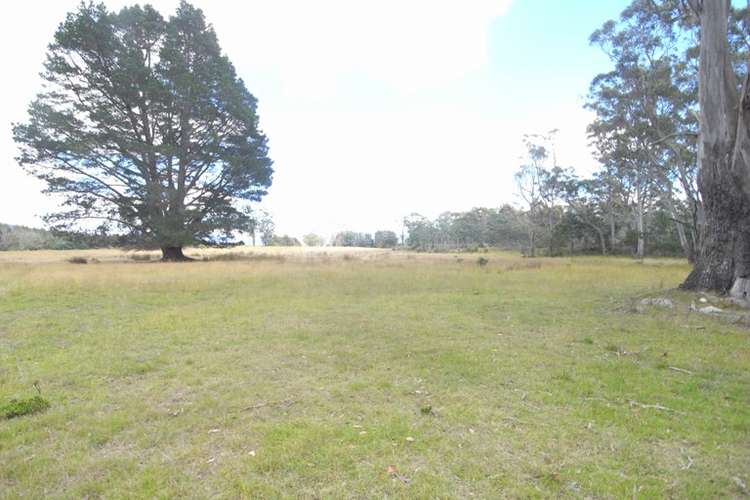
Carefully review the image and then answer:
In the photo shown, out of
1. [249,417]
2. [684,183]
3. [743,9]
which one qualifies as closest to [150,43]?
[249,417]

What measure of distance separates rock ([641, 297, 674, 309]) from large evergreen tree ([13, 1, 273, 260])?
23.5 m

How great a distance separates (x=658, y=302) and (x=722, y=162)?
396 cm

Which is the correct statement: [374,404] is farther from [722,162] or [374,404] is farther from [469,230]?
[469,230]

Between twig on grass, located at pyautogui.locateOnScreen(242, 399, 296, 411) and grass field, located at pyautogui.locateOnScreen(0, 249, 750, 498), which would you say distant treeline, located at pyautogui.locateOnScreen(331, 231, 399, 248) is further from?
twig on grass, located at pyautogui.locateOnScreen(242, 399, 296, 411)

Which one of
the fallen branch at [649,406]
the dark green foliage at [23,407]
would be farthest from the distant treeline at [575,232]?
the dark green foliage at [23,407]

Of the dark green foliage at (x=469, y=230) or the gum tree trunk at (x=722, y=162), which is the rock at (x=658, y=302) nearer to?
the gum tree trunk at (x=722, y=162)

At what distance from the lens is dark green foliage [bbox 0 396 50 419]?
3438 mm

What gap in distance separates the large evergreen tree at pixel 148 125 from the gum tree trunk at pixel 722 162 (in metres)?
23.7

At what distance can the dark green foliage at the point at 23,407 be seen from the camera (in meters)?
3.44

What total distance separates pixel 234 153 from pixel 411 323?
74.7ft

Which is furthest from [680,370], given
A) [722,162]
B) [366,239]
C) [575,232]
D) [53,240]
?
[366,239]

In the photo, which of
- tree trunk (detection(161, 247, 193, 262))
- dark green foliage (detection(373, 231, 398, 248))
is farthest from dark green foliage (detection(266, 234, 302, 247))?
tree trunk (detection(161, 247, 193, 262))

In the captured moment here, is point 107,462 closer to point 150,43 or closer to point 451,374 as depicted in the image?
point 451,374

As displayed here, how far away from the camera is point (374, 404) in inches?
148
